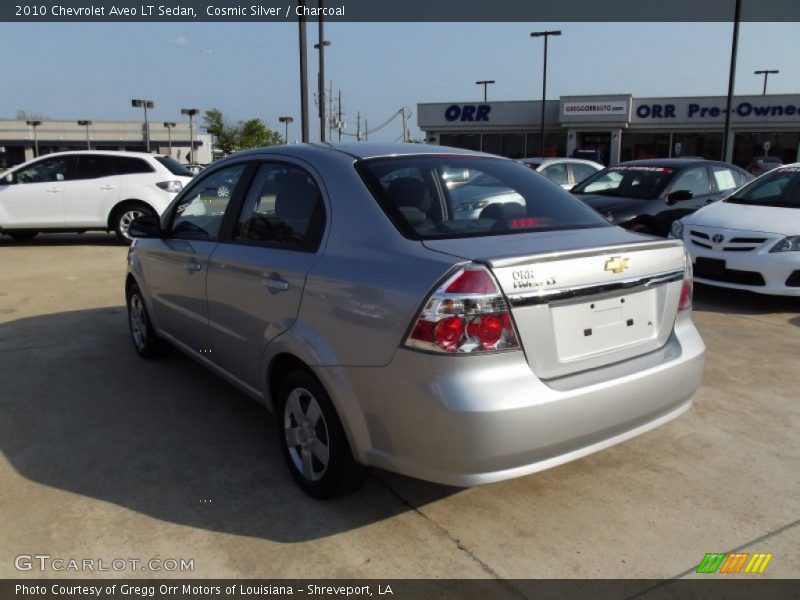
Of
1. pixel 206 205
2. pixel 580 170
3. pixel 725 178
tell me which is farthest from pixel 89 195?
pixel 725 178

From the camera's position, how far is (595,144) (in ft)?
126

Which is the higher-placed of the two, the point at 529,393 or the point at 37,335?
the point at 529,393

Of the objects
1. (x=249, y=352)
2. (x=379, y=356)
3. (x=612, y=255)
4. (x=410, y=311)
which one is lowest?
(x=249, y=352)

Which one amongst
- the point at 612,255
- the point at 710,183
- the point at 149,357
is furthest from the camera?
the point at 710,183

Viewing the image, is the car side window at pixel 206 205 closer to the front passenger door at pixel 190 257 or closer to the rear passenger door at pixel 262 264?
the front passenger door at pixel 190 257

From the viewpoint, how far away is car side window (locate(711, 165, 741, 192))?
977 centimetres

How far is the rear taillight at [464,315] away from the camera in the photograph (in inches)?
96.0

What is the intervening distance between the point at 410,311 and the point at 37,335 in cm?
470

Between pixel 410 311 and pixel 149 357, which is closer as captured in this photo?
pixel 410 311

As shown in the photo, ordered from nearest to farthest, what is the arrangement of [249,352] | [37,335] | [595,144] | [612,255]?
[612,255]
[249,352]
[37,335]
[595,144]

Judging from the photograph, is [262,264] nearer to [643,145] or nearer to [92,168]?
[92,168]

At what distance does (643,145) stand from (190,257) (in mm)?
38628

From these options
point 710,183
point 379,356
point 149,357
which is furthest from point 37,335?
point 710,183

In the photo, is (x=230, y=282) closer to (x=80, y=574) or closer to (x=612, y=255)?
(x=80, y=574)
